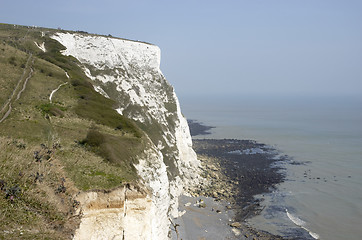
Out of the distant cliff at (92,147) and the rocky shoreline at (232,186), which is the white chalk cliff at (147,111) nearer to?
the distant cliff at (92,147)

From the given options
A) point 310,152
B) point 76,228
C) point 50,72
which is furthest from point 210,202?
point 310,152

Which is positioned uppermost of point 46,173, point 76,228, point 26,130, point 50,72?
point 50,72

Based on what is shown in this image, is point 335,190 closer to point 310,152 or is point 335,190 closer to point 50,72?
point 310,152

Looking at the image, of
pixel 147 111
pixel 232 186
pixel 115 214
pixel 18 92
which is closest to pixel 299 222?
pixel 232 186

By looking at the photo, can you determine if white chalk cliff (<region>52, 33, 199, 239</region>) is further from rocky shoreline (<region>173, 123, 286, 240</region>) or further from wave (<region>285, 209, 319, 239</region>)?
wave (<region>285, 209, 319, 239</region>)

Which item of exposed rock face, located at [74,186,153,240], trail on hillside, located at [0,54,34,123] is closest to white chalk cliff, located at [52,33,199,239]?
exposed rock face, located at [74,186,153,240]

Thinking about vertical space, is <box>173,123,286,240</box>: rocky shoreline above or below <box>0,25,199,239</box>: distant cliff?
below
